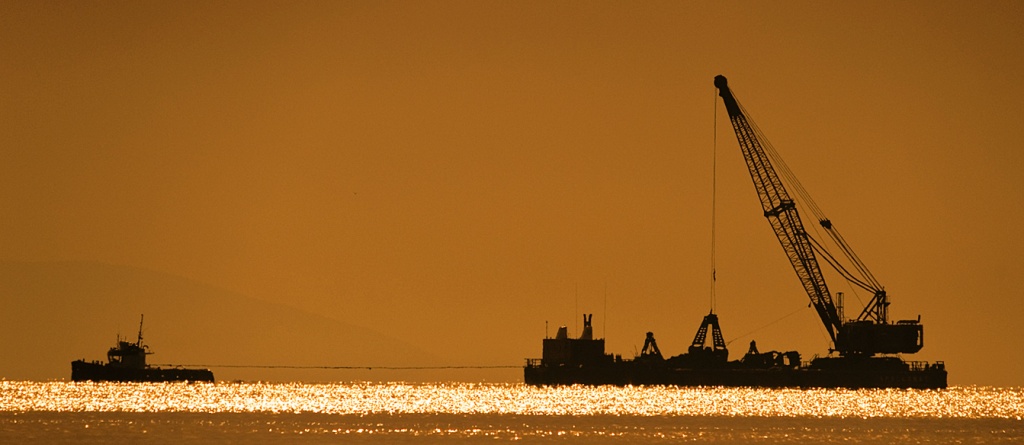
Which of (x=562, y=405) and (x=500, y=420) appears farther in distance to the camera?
(x=562, y=405)

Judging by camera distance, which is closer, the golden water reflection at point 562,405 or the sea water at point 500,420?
the sea water at point 500,420

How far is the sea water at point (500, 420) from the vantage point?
104 m

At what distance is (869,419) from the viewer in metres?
132

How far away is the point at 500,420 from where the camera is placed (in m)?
126

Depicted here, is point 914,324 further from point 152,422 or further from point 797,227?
point 152,422

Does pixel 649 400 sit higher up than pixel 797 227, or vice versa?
pixel 797 227

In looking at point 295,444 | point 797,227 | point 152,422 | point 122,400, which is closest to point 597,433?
point 295,444

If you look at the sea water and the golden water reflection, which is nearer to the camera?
the sea water

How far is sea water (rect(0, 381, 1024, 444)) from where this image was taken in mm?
104500

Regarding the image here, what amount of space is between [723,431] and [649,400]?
5932 centimetres

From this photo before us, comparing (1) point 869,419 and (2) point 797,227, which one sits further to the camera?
(2) point 797,227

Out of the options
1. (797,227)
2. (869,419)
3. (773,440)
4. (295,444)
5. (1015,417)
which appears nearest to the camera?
(295,444)

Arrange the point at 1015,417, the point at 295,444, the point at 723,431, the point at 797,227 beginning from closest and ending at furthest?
1. the point at 295,444
2. the point at 723,431
3. the point at 1015,417
4. the point at 797,227

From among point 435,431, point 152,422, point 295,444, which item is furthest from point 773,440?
point 152,422
